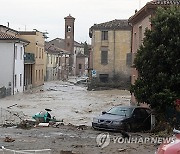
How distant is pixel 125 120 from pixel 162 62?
2923mm

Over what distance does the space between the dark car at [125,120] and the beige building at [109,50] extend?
42659mm

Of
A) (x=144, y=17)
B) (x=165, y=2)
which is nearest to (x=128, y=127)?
(x=165, y=2)

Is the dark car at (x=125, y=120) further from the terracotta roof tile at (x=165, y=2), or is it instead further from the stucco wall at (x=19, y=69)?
the stucco wall at (x=19, y=69)

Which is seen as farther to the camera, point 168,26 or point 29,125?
point 29,125

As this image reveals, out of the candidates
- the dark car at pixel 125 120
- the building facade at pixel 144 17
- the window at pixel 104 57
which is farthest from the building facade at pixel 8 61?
the dark car at pixel 125 120

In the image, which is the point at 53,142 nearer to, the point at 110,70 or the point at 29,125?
the point at 29,125

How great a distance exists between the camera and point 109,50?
203 feet

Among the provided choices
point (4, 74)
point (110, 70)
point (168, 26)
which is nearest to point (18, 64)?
point (4, 74)

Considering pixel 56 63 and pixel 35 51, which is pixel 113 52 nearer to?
pixel 35 51

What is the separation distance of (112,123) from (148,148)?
16.1 feet

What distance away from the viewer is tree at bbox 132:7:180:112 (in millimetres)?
16938

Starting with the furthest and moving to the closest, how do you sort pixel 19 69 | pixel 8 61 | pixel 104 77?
pixel 104 77 < pixel 19 69 < pixel 8 61

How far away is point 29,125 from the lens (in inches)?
746

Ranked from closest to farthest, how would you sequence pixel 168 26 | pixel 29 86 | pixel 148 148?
pixel 148 148, pixel 168 26, pixel 29 86
